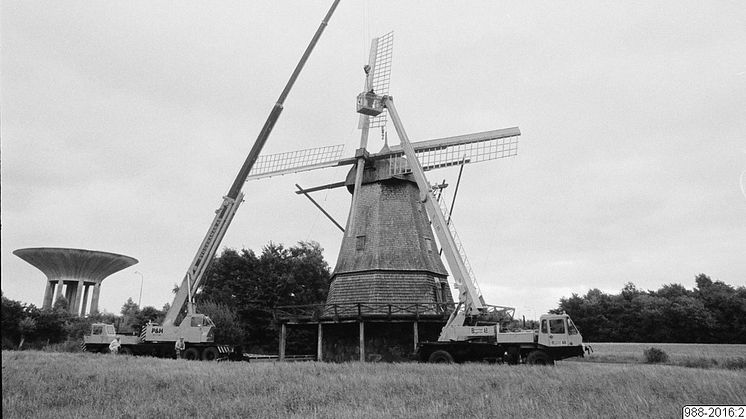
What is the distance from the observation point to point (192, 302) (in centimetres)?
2370

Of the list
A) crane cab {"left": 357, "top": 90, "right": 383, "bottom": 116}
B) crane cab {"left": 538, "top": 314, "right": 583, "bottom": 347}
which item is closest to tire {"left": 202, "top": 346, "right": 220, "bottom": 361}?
crane cab {"left": 538, "top": 314, "right": 583, "bottom": 347}

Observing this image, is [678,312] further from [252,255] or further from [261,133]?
[261,133]

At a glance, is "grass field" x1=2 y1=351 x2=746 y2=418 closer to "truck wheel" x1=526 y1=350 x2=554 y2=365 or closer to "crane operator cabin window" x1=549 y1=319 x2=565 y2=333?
"truck wheel" x1=526 y1=350 x2=554 y2=365

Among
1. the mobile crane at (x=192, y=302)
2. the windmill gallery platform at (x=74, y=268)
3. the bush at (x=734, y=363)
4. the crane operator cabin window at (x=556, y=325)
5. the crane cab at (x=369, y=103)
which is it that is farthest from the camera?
the windmill gallery platform at (x=74, y=268)

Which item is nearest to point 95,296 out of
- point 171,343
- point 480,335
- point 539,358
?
point 171,343

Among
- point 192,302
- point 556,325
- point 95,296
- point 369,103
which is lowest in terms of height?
point 556,325

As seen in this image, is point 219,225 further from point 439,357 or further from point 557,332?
point 557,332

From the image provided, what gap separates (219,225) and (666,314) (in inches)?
1621

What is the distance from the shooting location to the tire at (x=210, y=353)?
72.9 ft

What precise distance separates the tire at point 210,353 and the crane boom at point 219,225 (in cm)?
263

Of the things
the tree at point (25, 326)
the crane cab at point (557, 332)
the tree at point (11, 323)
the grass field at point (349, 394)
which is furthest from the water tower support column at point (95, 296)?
the crane cab at point (557, 332)

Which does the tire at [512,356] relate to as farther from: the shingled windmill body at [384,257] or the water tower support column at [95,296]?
the water tower support column at [95,296]

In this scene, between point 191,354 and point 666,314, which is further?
point 666,314

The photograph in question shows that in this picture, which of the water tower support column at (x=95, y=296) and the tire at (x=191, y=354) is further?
the water tower support column at (x=95, y=296)
